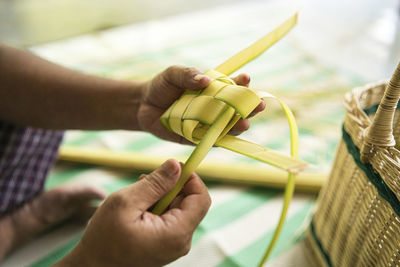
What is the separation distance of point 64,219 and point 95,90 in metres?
0.25

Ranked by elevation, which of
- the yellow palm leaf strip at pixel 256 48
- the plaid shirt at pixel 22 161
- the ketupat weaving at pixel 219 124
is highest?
the yellow palm leaf strip at pixel 256 48

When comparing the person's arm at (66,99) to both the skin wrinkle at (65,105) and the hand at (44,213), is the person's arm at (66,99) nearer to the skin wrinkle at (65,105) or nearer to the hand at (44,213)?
the skin wrinkle at (65,105)

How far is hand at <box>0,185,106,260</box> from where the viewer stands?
625 millimetres

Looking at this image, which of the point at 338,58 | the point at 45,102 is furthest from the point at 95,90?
the point at 338,58

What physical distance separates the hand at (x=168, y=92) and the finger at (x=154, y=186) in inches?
4.7

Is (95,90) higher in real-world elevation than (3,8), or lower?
higher

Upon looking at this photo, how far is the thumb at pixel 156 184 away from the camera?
39 centimetres

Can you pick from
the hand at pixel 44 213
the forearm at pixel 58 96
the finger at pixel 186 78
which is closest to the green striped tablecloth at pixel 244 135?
the hand at pixel 44 213

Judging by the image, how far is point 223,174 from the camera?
0.77 m

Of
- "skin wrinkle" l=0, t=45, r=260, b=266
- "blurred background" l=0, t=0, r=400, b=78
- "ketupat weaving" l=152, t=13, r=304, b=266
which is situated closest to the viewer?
"ketupat weaving" l=152, t=13, r=304, b=266

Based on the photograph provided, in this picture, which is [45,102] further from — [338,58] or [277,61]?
[338,58]

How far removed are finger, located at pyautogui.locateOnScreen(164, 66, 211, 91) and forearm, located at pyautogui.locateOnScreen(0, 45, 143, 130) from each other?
4.4 inches

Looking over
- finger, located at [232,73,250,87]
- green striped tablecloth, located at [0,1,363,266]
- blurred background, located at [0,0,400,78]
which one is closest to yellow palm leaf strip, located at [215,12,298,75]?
finger, located at [232,73,250,87]

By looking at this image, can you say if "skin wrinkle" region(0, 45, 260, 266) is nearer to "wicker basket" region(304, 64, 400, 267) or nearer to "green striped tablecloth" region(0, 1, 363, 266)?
"green striped tablecloth" region(0, 1, 363, 266)
